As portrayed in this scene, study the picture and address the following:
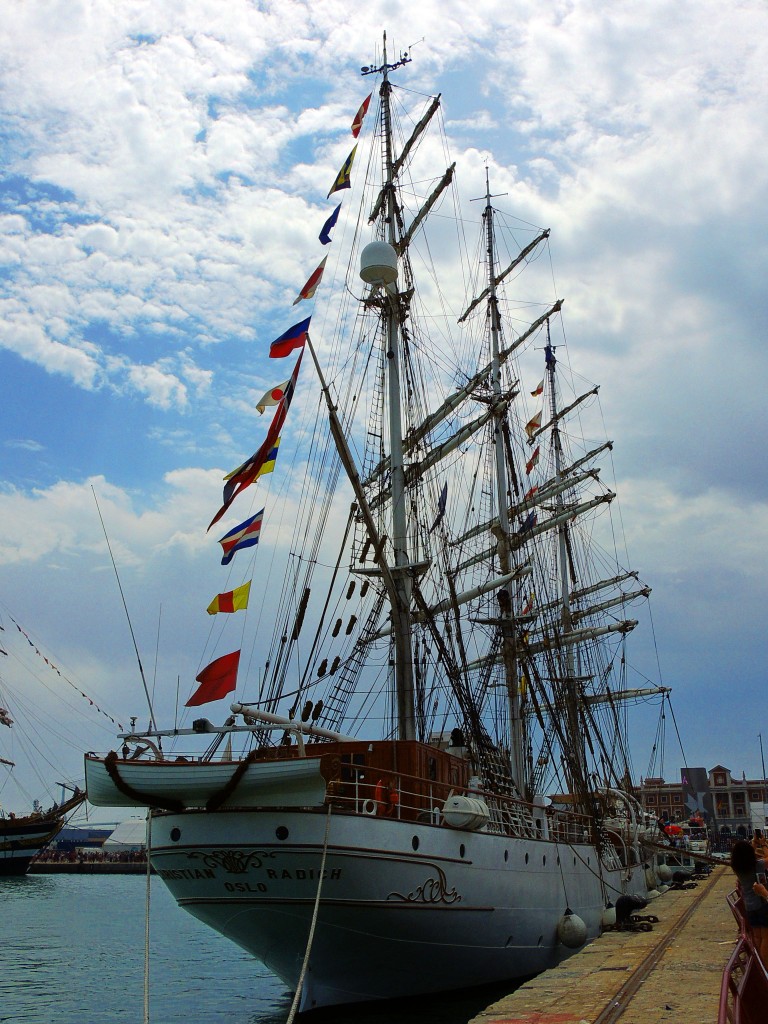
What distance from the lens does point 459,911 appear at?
59.8 feet

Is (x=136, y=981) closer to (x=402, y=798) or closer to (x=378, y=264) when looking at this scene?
(x=402, y=798)

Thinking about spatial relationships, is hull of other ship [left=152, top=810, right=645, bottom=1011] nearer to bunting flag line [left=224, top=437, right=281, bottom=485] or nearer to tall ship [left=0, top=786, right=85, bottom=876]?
bunting flag line [left=224, top=437, right=281, bottom=485]

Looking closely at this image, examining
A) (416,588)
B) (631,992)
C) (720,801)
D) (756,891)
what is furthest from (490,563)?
(720,801)

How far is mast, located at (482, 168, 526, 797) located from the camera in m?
39.2

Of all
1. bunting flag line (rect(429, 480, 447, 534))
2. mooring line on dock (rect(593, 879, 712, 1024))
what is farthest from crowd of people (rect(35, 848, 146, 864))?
mooring line on dock (rect(593, 879, 712, 1024))

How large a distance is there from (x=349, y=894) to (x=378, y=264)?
18.6m

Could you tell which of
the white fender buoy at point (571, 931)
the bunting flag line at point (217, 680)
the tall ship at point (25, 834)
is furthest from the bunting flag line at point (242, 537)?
the tall ship at point (25, 834)

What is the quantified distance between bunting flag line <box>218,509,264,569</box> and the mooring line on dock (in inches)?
413

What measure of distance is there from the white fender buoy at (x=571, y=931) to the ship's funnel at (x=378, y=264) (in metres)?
18.8

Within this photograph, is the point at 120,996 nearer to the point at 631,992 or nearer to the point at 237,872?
the point at 237,872

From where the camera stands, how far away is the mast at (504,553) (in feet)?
128

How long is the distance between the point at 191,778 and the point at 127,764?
1148mm

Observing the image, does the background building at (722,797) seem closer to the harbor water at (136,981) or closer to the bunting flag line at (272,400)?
the harbor water at (136,981)

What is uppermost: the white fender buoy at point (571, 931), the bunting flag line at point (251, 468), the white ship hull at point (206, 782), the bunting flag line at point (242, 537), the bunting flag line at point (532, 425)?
the bunting flag line at point (532, 425)
